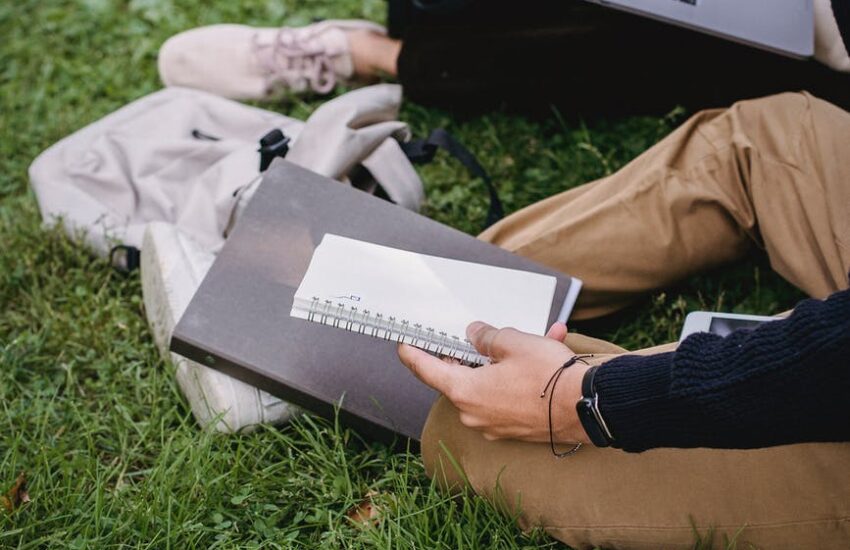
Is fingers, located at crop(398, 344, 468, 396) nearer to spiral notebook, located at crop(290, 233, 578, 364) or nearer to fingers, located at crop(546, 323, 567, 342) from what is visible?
spiral notebook, located at crop(290, 233, 578, 364)

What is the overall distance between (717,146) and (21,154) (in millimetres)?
2079

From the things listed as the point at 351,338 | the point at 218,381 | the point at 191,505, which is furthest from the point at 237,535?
the point at 351,338

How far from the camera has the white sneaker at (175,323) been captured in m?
1.96

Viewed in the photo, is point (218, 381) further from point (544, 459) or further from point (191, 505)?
point (544, 459)

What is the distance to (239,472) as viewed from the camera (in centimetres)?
194

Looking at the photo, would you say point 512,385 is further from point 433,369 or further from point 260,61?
point 260,61

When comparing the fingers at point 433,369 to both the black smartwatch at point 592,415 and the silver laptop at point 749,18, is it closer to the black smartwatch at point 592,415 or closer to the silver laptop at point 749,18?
the black smartwatch at point 592,415

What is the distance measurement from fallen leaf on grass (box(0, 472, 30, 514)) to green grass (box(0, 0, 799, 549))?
2 centimetres

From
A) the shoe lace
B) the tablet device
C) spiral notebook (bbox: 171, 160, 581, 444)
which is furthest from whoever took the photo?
the shoe lace

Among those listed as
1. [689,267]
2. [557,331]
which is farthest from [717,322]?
[557,331]

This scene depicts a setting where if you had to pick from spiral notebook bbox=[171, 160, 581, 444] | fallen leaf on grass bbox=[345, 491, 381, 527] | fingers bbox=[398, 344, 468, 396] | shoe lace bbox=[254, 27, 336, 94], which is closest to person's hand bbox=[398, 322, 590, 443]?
fingers bbox=[398, 344, 468, 396]

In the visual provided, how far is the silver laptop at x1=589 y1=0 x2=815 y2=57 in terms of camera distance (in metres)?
2.07

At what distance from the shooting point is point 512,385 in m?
1.54

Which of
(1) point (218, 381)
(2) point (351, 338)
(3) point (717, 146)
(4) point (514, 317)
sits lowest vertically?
(1) point (218, 381)
